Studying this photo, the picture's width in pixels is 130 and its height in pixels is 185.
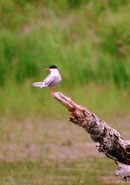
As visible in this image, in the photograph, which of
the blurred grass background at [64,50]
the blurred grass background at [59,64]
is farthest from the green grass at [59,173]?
the blurred grass background at [64,50]

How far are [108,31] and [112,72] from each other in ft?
2.30

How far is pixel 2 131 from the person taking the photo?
392 inches

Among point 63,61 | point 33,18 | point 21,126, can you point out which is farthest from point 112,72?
point 21,126

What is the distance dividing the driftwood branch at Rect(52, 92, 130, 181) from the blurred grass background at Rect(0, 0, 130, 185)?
2.90m

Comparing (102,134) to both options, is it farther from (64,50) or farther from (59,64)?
(64,50)

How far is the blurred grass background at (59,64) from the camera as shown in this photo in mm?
10234

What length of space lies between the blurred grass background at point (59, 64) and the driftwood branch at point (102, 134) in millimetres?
→ 2898

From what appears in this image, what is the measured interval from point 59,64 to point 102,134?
21.2 ft

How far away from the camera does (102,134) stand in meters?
5.87

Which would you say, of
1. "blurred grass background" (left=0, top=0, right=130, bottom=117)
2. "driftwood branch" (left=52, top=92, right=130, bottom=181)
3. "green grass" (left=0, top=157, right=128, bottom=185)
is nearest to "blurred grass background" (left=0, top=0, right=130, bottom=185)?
"blurred grass background" (left=0, top=0, right=130, bottom=117)

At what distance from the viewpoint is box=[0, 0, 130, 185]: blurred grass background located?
10234 millimetres

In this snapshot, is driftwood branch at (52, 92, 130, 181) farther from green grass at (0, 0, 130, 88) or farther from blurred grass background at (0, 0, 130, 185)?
green grass at (0, 0, 130, 88)

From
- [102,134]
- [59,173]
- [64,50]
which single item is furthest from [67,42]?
[102,134]

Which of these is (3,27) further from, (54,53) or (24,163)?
(24,163)
